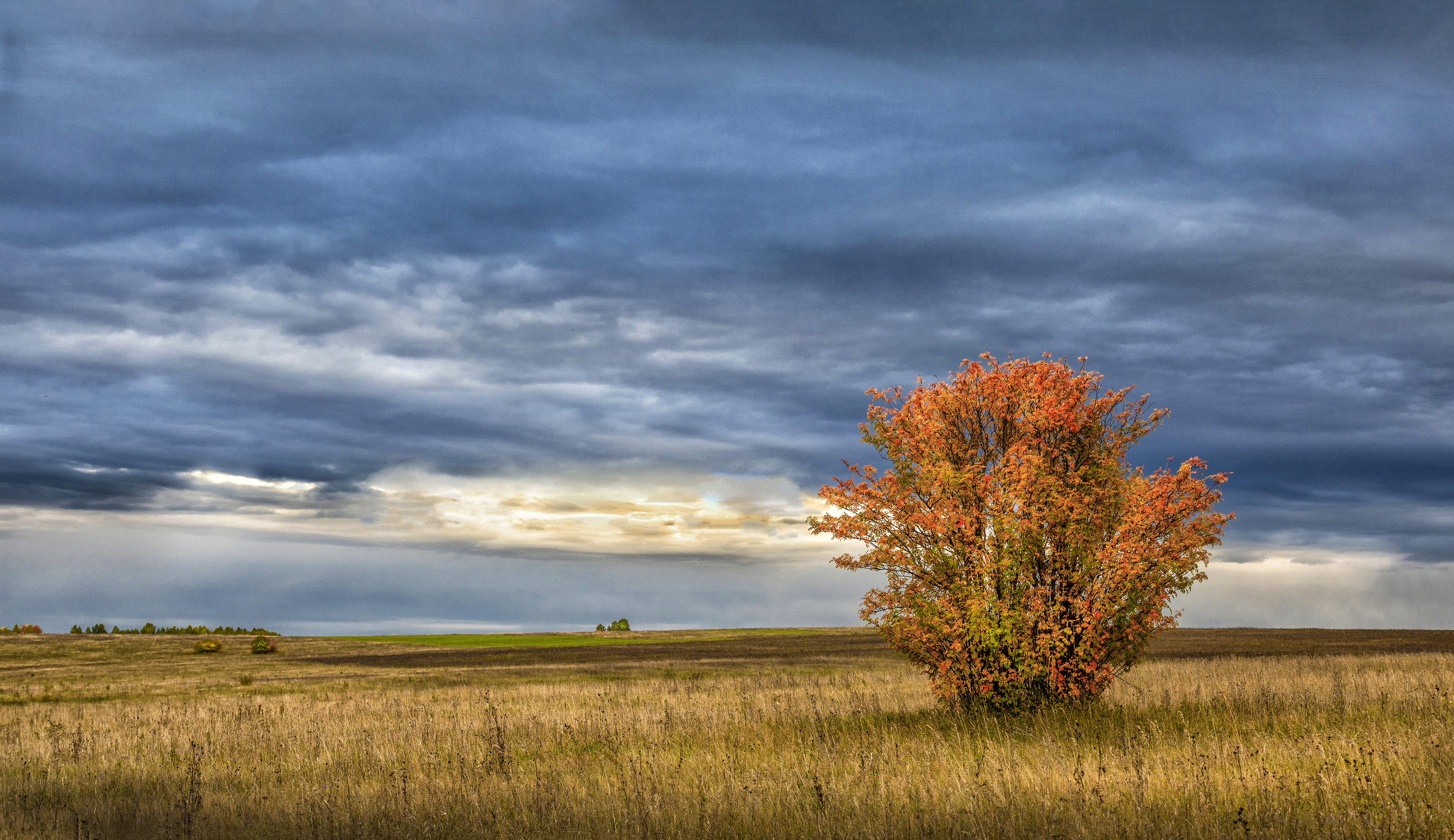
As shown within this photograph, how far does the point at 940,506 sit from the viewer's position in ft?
52.0

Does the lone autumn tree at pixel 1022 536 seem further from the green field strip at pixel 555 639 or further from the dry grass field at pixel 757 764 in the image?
the green field strip at pixel 555 639

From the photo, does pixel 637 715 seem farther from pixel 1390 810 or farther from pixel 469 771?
pixel 1390 810

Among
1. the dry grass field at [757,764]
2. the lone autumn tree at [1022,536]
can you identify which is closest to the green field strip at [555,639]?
the dry grass field at [757,764]

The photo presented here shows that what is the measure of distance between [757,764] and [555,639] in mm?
100710

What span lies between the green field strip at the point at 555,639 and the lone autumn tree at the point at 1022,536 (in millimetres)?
70749

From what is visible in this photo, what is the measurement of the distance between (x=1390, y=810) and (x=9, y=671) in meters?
63.0

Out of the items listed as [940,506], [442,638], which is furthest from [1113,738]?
[442,638]

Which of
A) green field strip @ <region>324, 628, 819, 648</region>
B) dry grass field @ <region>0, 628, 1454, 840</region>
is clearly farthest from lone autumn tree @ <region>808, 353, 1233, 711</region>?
green field strip @ <region>324, 628, 819, 648</region>


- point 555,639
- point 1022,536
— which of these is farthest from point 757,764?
point 555,639

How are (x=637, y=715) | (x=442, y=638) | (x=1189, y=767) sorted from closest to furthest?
(x=1189, y=767) → (x=637, y=715) → (x=442, y=638)

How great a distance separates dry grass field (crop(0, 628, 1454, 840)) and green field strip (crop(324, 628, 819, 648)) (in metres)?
61.8

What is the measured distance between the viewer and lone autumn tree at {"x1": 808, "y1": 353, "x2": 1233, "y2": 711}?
1519 centimetres

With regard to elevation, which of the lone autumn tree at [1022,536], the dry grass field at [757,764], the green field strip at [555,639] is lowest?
the green field strip at [555,639]

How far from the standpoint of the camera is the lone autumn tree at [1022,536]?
49.8ft
